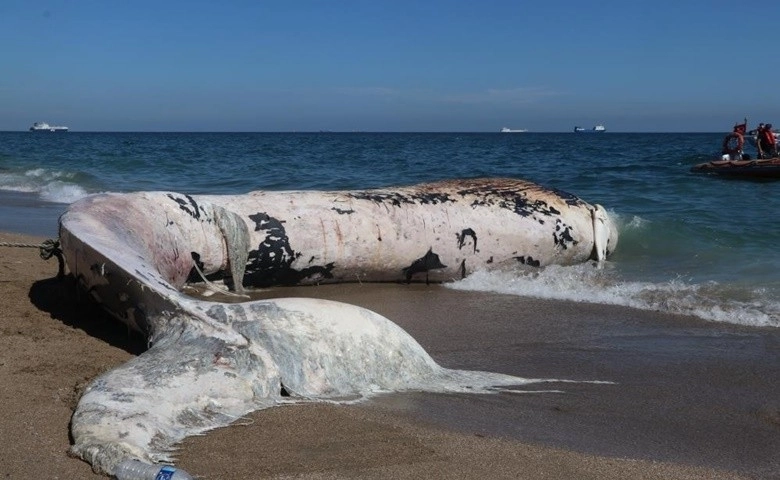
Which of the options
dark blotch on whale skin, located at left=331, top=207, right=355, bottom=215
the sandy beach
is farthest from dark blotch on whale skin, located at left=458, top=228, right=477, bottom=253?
the sandy beach

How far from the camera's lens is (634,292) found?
22.4 feet

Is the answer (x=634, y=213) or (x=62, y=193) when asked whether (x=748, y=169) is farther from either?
(x=62, y=193)

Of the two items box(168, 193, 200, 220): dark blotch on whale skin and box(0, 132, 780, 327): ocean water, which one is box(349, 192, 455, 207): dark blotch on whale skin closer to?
box(0, 132, 780, 327): ocean water

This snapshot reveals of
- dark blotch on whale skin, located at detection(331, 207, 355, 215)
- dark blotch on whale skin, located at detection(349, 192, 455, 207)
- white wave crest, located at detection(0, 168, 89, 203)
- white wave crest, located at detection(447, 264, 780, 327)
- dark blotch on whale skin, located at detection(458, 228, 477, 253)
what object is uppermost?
dark blotch on whale skin, located at detection(349, 192, 455, 207)

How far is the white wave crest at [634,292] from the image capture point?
20.2 feet

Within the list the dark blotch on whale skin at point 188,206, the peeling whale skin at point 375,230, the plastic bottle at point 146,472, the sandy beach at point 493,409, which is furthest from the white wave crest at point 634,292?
the plastic bottle at point 146,472

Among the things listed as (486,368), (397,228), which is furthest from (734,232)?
(486,368)

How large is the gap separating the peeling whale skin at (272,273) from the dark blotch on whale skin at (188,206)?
12mm

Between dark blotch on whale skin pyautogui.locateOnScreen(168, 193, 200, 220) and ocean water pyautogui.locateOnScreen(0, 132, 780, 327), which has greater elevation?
dark blotch on whale skin pyautogui.locateOnScreen(168, 193, 200, 220)

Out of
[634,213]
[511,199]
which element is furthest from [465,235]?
[634,213]

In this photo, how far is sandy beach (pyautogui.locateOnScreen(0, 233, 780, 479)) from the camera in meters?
2.98

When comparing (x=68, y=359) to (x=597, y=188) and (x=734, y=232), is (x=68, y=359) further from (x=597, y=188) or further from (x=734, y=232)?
(x=597, y=188)

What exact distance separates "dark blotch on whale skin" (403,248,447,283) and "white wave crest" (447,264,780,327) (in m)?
0.23

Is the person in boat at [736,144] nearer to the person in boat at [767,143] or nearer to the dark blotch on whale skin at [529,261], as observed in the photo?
the person in boat at [767,143]
